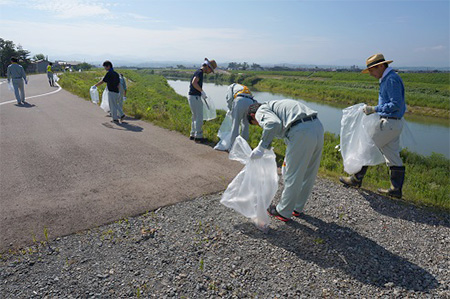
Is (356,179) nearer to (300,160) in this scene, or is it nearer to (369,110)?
(369,110)

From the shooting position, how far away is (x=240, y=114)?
5.31m

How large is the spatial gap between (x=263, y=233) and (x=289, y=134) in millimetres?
1112

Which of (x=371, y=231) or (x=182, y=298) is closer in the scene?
(x=182, y=298)

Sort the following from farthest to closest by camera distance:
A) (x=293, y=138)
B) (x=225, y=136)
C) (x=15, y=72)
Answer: (x=15, y=72) → (x=225, y=136) → (x=293, y=138)

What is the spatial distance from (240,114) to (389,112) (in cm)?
238

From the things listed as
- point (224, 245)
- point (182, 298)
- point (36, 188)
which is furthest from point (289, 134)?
point (36, 188)

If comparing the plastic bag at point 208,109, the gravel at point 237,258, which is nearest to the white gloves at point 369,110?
the gravel at point 237,258

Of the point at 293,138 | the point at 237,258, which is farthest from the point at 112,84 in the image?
the point at 237,258

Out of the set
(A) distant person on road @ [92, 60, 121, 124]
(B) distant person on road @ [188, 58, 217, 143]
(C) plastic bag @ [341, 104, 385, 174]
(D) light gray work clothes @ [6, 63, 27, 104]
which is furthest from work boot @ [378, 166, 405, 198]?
(D) light gray work clothes @ [6, 63, 27, 104]

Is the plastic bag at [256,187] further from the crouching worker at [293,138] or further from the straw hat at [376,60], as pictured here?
the straw hat at [376,60]

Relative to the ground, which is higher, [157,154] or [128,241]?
[157,154]

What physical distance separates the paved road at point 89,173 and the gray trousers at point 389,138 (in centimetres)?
217

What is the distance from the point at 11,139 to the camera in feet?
20.8

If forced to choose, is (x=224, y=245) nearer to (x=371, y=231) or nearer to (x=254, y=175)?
(x=254, y=175)
